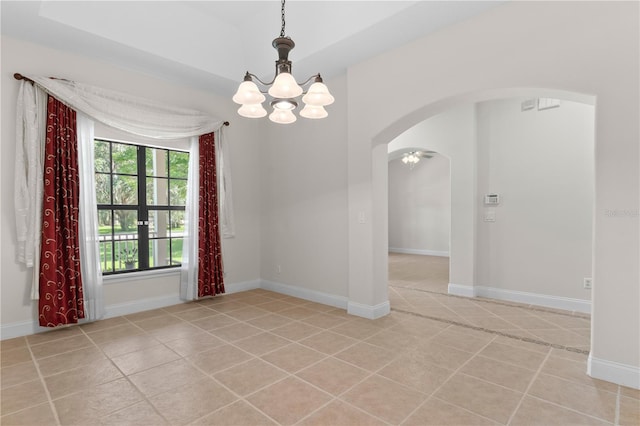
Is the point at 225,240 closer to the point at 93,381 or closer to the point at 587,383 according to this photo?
the point at 93,381

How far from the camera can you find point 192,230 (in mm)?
4641

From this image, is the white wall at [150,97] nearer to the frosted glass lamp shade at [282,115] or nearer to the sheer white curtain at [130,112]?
the sheer white curtain at [130,112]

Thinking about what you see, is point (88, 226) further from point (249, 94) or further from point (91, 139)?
point (249, 94)

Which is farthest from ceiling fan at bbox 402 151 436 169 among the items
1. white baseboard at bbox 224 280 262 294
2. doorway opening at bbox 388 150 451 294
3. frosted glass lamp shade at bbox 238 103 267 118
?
frosted glass lamp shade at bbox 238 103 267 118

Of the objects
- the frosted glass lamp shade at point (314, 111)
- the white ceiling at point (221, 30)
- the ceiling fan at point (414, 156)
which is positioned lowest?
the frosted glass lamp shade at point (314, 111)

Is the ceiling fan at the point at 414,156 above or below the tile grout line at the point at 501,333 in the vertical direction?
above

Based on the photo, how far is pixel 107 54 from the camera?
147 inches

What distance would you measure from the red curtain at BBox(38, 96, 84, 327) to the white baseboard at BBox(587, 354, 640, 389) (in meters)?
4.87

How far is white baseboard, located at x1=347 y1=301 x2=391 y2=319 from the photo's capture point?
3.92 meters

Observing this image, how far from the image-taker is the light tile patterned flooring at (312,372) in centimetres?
205

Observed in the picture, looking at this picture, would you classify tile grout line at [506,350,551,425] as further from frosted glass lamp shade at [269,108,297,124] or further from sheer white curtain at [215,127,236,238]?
sheer white curtain at [215,127,236,238]

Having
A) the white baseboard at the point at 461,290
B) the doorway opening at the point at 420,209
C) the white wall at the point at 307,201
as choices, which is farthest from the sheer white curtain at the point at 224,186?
the doorway opening at the point at 420,209

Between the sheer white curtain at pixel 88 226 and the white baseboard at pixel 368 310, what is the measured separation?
2.99 metres

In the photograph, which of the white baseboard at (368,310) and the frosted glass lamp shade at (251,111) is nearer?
the frosted glass lamp shade at (251,111)
